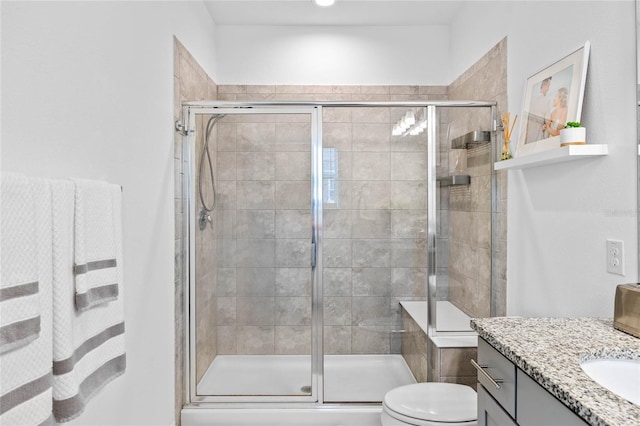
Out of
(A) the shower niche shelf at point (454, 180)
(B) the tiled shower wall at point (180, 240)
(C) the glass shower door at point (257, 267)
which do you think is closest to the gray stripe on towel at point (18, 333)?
(B) the tiled shower wall at point (180, 240)

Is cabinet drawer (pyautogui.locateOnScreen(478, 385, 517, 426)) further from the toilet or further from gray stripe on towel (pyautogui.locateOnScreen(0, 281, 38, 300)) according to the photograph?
gray stripe on towel (pyautogui.locateOnScreen(0, 281, 38, 300))

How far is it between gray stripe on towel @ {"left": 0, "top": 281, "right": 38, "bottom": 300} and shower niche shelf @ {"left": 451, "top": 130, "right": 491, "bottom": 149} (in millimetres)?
2194

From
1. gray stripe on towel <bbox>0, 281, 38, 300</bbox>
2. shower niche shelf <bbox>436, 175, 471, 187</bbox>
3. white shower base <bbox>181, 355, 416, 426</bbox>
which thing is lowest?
white shower base <bbox>181, 355, 416, 426</bbox>

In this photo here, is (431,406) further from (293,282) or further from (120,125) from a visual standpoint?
(120,125)

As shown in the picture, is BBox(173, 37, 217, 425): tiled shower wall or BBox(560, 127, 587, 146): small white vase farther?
BBox(173, 37, 217, 425): tiled shower wall

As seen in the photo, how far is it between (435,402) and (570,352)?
98 centimetres

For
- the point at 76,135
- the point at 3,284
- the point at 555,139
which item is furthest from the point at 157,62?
the point at 555,139

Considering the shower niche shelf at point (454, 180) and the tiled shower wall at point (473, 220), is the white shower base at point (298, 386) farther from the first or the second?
the shower niche shelf at point (454, 180)

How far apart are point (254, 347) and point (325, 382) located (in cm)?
47

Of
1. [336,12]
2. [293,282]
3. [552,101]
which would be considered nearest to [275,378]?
[293,282]

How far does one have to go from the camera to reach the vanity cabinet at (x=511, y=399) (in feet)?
3.11

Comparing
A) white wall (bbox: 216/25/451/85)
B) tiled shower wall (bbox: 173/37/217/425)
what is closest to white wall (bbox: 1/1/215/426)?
tiled shower wall (bbox: 173/37/217/425)

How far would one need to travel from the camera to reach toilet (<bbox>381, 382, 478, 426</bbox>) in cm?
181

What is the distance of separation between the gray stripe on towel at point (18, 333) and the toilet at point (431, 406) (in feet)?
4.80
